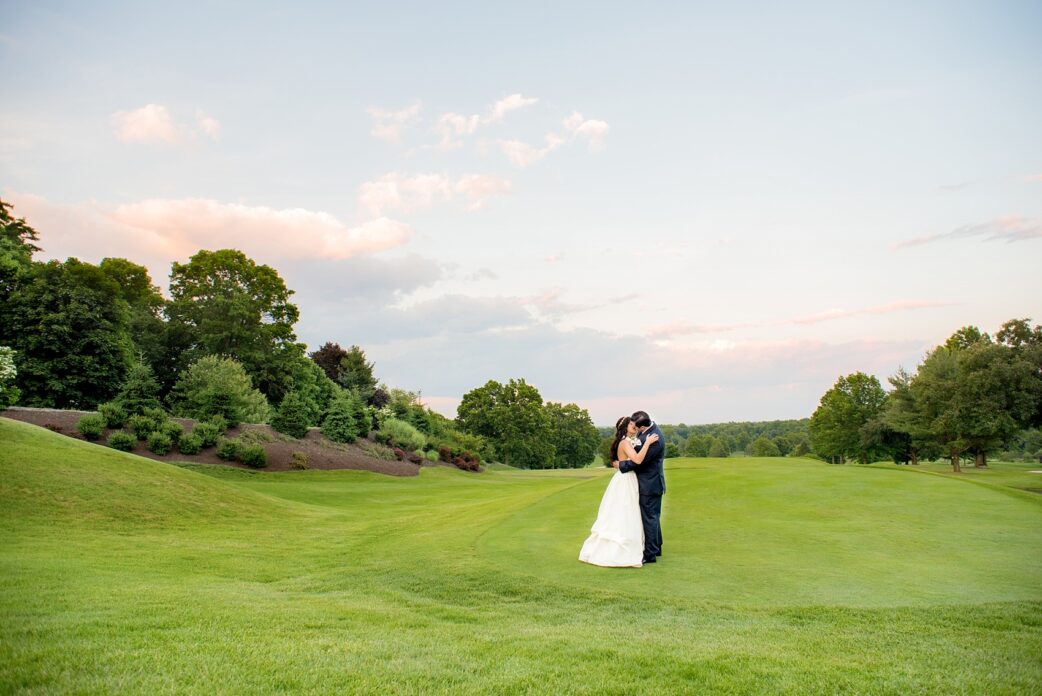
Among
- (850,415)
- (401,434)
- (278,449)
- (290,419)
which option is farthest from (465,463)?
(850,415)

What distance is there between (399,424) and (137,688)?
47.9 m

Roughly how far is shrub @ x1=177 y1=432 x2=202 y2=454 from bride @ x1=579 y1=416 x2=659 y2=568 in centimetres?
2832

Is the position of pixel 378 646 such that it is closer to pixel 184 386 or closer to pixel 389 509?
pixel 389 509

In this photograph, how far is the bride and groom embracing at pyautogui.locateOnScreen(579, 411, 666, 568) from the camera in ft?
35.7

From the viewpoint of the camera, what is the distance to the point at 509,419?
86.4 meters

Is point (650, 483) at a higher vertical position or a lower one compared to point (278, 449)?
higher

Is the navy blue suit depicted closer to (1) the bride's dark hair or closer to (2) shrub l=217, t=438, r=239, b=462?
(1) the bride's dark hair

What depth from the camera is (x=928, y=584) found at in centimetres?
881

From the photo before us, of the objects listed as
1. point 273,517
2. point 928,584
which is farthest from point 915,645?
point 273,517

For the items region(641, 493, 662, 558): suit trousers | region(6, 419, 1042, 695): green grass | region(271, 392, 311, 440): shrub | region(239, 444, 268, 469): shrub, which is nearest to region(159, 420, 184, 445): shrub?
region(239, 444, 268, 469): shrub

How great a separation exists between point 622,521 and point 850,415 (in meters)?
72.6

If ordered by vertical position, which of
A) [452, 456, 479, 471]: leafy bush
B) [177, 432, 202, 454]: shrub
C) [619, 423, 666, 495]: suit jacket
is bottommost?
[452, 456, 479, 471]: leafy bush

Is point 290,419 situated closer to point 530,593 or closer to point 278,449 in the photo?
point 278,449

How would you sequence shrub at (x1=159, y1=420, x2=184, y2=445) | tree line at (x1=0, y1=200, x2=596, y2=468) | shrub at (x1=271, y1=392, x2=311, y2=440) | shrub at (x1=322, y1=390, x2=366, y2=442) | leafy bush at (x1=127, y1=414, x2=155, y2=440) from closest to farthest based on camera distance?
1. leafy bush at (x1=127, y1=414, x2=155, y2=440)
2. shrub at (x1=159, y1=420, x2=184, y2=445)
3. tree line at (x1=0, y1=200, x2=596, y2=468)
4. shrub at (x1=271, y1=392, x2=311, y2=440)
5. shrub at (x1=322, y1=390, x2=366, y2=442)
